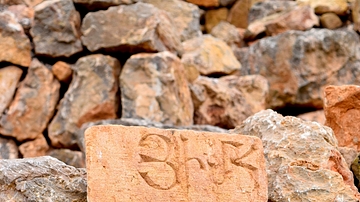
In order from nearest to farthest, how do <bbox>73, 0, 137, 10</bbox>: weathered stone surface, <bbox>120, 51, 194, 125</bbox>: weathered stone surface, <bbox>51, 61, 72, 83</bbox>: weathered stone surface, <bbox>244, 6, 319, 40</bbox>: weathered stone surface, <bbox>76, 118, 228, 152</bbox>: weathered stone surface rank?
<bbox>76, 118, 228, 152</bbox>: weathered stone surface, <bbox>120, 51, 194, 125</bbox>: weathered stone surface, <bbox>51, 61, 72, 83</bbox>: weathered stone surface, <bbox>73, 0, 137, 10</bbox>: weathered stone surface, <bbox>244, 6, 319, 40</bbox>: weathered stone surface

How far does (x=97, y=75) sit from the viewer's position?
597 cm

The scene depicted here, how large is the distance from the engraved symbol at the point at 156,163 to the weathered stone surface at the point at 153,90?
9.54 ft

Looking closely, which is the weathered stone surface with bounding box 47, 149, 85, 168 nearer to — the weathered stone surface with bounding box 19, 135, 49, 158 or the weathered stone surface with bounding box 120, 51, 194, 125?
the weathered stone surface with bounding box 19, 135, 49, 158

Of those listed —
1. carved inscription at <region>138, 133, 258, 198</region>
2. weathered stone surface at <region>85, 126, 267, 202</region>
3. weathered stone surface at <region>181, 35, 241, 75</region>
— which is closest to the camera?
weathered stone surface at <region>85, 126, 267, 202</region>

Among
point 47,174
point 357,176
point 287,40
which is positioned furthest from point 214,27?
point 47,174

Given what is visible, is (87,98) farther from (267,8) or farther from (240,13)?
(240,13)

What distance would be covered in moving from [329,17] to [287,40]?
0.78 metres

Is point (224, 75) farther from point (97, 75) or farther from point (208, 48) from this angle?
point (97, 75)

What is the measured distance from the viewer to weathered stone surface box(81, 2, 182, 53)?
19.3 ft

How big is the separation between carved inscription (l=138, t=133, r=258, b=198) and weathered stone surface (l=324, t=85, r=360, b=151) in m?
1.02

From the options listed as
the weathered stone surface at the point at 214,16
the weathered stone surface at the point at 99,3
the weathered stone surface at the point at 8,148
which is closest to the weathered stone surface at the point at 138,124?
the weathered stone surface at the point at 8,148

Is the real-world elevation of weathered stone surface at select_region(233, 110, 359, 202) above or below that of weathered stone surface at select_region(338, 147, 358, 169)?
above

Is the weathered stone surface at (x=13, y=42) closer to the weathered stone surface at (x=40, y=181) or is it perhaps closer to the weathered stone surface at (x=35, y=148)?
the weathered stone surface at (x=35, y=148)

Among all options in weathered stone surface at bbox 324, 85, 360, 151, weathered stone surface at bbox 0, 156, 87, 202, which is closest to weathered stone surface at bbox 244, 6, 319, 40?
weathered stone surface at bbox 324, 85, 360, 151
